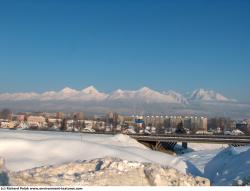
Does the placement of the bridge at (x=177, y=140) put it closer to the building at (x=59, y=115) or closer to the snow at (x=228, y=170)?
the snow at (x=228, y=170)

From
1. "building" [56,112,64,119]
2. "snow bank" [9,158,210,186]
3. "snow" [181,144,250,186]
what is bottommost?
"snow" [181,144,250,186]

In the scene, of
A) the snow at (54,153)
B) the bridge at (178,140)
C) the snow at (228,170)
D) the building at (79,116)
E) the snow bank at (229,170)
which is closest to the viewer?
the snow bank at (229,170)

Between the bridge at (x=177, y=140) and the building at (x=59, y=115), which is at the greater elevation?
the building at (x=59, y=115)

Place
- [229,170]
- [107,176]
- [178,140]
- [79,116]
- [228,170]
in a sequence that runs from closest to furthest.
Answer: [107,176] → [229,170] → [228,170] → [178,140] → [79,116]

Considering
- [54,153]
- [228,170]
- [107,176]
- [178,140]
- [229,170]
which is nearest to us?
[107,176]

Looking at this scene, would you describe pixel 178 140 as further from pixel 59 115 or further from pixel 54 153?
pixel 59 115

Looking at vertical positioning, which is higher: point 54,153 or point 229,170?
point 54,153


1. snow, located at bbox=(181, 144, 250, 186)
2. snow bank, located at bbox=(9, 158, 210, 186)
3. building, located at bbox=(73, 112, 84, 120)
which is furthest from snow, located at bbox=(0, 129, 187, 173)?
building, located at bbox=(73, 112, 84, 120)

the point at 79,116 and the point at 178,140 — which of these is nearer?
the point at 178,140

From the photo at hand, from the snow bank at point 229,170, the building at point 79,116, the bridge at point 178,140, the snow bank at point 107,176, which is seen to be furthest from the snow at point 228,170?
the building at point 79,116


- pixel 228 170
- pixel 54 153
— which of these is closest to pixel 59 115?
pixel 228 170

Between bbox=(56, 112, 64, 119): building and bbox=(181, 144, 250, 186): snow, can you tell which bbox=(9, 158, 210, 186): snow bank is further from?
bbox=(56, 112, 64, 119): building

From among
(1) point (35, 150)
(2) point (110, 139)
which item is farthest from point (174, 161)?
(2) point (110, 139)

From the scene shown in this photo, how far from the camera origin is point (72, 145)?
3134 cm
